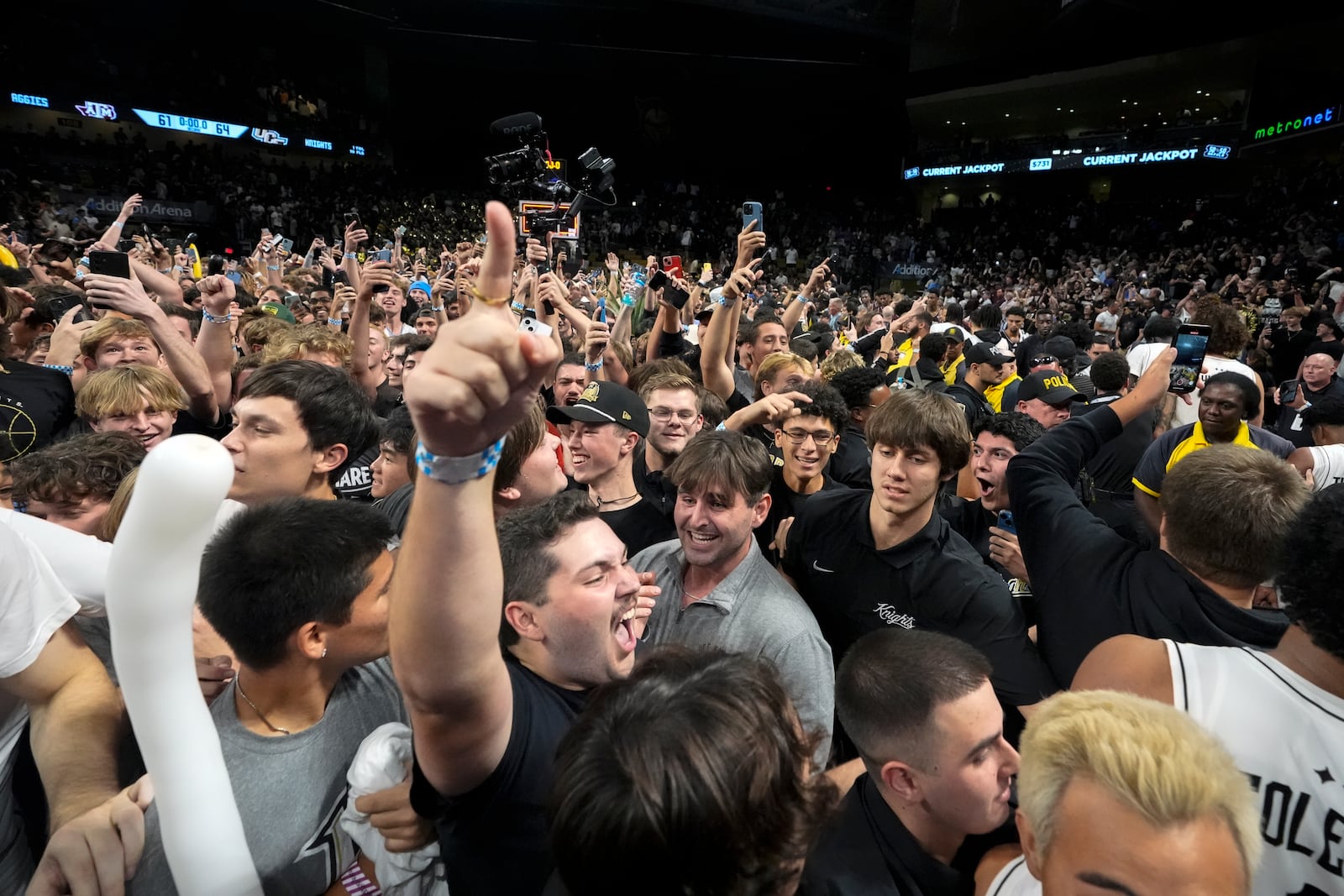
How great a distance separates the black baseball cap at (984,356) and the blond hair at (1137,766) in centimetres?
522

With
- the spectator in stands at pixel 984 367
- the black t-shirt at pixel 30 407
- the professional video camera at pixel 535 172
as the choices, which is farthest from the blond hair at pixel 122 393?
the spectator in stands at pixel 984 367

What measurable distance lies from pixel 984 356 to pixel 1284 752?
5.02m

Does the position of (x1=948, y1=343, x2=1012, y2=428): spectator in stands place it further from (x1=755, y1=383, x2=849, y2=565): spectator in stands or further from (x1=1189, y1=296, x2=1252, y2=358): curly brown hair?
(x1=755, y1=383, x2=849, y2=565): spectator in stands

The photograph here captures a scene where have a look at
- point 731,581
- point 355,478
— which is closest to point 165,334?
point 355,478

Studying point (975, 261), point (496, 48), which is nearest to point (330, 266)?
point (496, 48)

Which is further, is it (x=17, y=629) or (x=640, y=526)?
(x=640, y=526)

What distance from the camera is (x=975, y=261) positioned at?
23.9m

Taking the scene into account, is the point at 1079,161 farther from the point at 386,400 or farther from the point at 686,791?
the point at 686,791

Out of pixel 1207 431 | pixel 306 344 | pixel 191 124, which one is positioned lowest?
pixel 1207 431

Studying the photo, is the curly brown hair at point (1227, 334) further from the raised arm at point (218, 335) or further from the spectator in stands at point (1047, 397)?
the raised arm at point (218, 335)

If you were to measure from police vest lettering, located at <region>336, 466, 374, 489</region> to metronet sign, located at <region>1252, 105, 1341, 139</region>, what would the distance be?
63.4 ft

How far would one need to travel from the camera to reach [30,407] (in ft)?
10.6

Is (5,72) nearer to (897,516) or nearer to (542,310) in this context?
(542,310)

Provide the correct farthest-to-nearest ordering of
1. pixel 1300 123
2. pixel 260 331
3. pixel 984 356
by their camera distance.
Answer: pixel 1300 123
pixel 984 356
pixel 260 331
